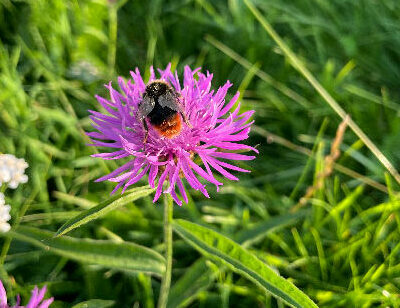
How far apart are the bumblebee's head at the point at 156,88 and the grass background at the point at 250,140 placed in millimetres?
681

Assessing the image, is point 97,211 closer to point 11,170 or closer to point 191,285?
point 191,285

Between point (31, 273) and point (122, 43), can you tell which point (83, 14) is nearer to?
point (122, 43)

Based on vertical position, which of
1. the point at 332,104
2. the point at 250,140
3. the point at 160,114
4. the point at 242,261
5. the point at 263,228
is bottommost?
the point at 242,261

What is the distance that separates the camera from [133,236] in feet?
6.30

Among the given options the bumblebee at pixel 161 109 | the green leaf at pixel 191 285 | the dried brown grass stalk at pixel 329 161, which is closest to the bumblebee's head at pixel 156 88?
the bumblebee at pixel 161 109

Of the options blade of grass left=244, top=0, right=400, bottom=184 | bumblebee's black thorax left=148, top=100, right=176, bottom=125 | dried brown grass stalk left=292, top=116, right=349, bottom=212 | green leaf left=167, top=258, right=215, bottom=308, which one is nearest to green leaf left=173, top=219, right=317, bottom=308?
green leaf left=167, top=258, right=215, bottom=308

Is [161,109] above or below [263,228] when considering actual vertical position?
above

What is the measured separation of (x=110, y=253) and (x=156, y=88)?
56cm

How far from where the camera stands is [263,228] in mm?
1765

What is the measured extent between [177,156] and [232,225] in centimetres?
70

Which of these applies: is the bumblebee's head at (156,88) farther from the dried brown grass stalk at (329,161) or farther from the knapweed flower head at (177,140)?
the dried brown grass stalk at (329,161)

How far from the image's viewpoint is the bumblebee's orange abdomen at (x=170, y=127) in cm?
126

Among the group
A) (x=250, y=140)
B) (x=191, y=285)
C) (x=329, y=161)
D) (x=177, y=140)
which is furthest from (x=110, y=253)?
(x=250, y=140)

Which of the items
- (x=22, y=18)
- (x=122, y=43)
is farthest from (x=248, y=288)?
(x=22, y=18)
